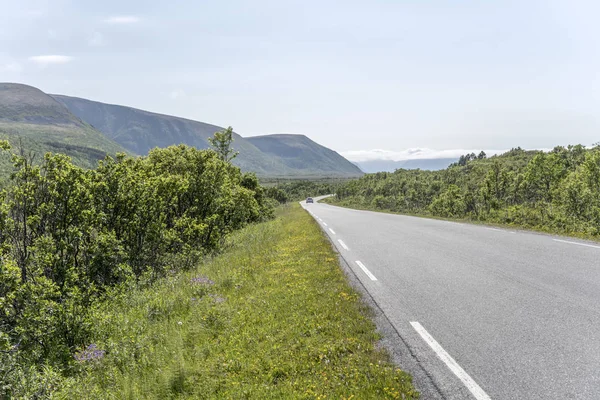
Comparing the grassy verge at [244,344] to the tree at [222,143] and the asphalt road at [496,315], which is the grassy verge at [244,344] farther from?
the tree at [222,143]

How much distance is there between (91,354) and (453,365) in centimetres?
598

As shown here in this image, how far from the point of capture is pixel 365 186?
98.9 m

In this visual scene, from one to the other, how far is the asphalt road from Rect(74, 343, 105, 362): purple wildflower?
5.10m

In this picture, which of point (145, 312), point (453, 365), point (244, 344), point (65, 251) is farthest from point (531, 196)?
point (65, 251)

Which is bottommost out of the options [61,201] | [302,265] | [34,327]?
[34,327]

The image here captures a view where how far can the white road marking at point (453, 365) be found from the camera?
3.41 meters

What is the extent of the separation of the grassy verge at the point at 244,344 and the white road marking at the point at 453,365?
1.85ft

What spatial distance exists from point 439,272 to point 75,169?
370 inches

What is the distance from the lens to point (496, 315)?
206 inches

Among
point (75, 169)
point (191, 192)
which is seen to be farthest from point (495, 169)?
point (75, 169)

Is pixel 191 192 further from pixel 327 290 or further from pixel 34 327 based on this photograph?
pixel 327 290


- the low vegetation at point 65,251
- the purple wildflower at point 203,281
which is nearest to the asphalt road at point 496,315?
the purple wildflower at point 203,281

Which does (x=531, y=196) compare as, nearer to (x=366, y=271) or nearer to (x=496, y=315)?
(x=366, y=271)

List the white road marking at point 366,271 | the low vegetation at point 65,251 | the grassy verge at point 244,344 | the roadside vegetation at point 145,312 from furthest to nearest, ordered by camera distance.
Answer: the white road marking at point 366,271 < the low vegetation at point 65,251 < the roadside vegetation at point 145,312 < the grassy verge at point 244,344
